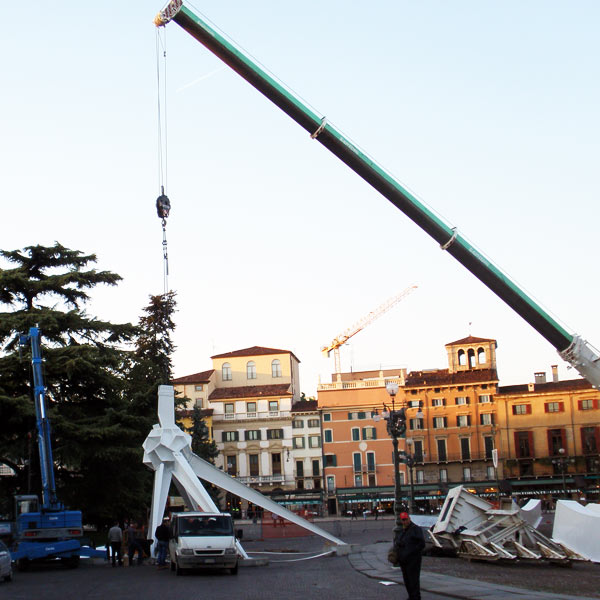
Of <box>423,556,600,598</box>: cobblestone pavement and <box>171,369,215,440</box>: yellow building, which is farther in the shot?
<box>171,369,215,440</box>: yellow building

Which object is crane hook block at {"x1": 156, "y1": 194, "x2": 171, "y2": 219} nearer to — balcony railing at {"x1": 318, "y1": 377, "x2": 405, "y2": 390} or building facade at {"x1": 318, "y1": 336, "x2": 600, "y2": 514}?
building facade at {"x1": 318, "y1": 336, "x2": 600, "y2": 514}

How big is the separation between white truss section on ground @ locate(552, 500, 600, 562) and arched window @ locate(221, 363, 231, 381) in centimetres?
7049

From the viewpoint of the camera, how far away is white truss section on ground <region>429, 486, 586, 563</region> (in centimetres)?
2216

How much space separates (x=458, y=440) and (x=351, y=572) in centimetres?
6288

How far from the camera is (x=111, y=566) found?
27.5 meters

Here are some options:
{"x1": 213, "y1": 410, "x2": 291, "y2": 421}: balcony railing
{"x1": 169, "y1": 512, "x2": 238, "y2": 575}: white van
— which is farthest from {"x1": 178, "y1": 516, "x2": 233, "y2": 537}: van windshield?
{"x1": 213, "y1": 410, "x2": 291, "y2": 421}: balcony railing

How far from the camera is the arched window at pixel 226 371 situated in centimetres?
9456

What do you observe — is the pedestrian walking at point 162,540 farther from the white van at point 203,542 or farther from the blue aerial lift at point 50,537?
the blue aerial lift at point 50,537

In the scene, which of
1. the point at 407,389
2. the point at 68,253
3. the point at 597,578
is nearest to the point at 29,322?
the point at 68,253

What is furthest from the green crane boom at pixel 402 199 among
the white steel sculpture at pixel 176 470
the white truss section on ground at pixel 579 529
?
the white steel sculpture at pixel 176 470

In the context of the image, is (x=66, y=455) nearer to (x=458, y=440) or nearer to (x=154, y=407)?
(x=154, y=407)

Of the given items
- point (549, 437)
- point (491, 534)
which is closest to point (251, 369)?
point (549, 437)

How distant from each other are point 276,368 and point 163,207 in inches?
2490

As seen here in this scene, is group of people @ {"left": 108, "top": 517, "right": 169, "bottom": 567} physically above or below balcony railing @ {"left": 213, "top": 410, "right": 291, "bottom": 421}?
below
